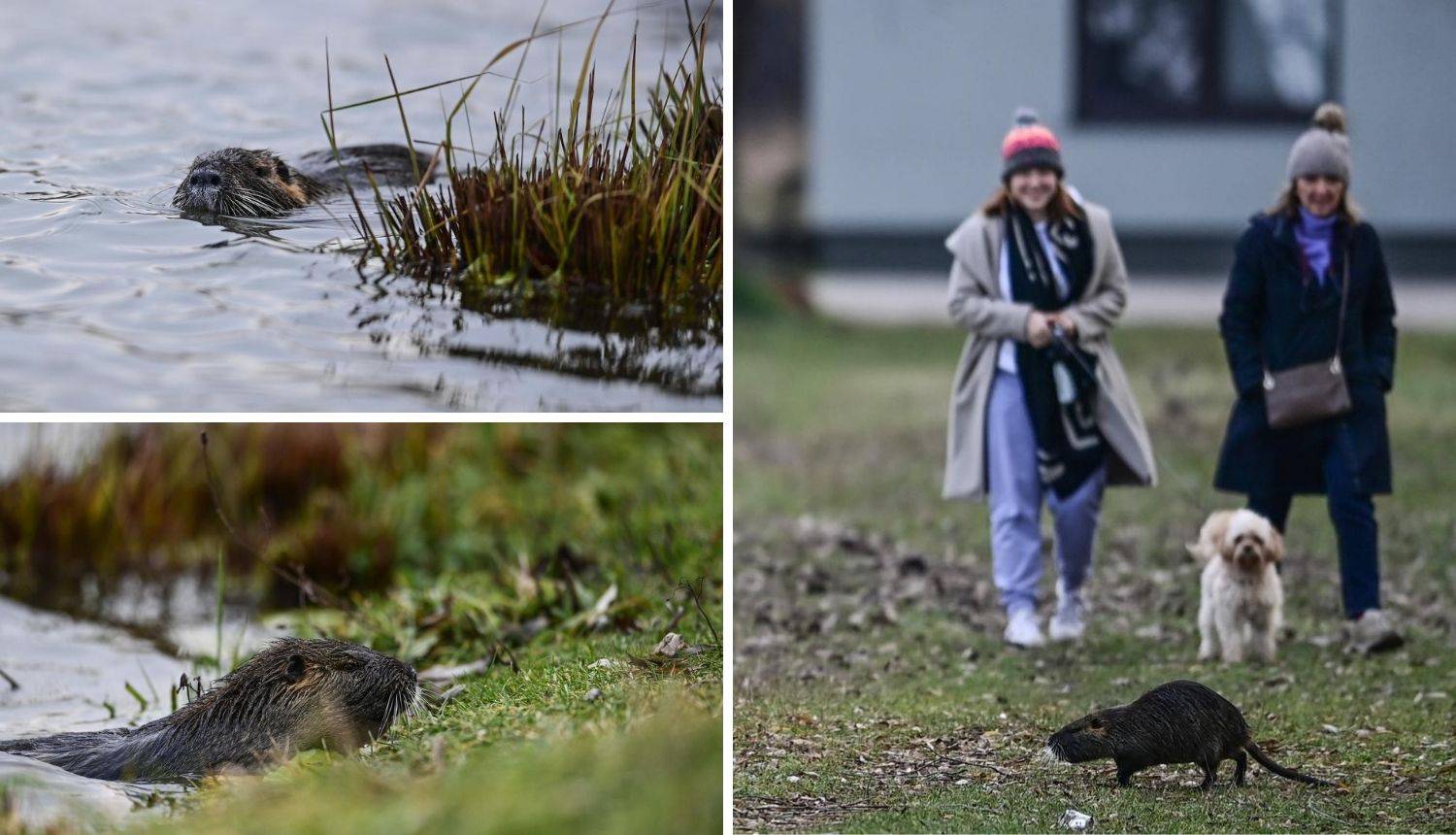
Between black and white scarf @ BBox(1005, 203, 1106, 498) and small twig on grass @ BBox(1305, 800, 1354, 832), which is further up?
black and white scarf @ BBox(1005, 203, 1106, 498)

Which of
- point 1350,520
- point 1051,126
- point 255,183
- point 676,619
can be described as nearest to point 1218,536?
point 1350,520

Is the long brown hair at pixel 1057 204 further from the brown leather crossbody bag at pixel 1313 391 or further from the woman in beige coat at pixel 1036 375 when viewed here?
the brown leather crossbody bag at pixel 1313 391

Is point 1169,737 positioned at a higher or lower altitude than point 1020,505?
lower

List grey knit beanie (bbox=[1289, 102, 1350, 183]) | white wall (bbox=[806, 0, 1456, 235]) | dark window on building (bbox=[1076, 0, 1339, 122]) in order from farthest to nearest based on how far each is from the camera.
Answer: dark window on building (bbox=[1076, 0, 1339, 122]), white wall (bbox=[806, 0, 1456, 235]), grey knit beanie (bbox=[1289, 102, 1350, 183])

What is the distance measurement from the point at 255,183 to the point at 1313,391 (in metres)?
3.56

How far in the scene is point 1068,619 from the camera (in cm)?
564

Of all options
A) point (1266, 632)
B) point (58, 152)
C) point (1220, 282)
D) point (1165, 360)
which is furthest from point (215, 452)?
point (1220, 282)

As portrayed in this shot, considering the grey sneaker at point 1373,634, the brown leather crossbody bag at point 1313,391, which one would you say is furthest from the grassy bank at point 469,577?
the grey sneaker at point 1373,634

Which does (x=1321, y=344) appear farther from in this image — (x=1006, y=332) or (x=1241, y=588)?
(x=1006, y=332)

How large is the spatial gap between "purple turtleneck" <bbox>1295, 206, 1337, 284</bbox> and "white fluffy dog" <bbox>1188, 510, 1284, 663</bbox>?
881 millimetres

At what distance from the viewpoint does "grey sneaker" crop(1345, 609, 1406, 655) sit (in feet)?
17.7

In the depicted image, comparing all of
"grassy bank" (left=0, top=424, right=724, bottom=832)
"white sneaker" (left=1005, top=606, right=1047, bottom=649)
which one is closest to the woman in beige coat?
"white sneaker" (left=1005, top=606, right=1047, bottom=649)

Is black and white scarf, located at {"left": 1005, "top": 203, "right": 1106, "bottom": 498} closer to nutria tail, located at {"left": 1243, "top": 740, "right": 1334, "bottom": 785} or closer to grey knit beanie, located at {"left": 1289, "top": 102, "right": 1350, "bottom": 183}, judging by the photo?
grey knit beanie, located at {"left": 1289, "top": 102, "right": 1350, "bottom": 183}

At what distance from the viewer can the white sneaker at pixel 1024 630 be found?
5.54 metres
